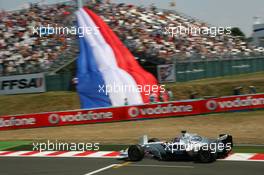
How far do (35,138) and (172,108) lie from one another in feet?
23.7

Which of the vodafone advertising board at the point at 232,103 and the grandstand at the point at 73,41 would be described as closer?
the vodafone advertising board at the point at 232,103

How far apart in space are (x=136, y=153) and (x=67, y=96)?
62.1ft

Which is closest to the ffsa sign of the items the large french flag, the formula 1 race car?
the large french flag

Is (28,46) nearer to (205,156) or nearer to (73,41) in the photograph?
(73,41)

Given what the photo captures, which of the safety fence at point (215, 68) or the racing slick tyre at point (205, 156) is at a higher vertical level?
the safety fence at point (215, 68)

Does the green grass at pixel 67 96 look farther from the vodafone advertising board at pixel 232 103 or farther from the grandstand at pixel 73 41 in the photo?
the vodafone advertising board at pixel 232 103

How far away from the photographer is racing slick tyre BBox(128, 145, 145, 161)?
45.2ft

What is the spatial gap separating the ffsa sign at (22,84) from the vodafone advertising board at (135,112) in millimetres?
7573

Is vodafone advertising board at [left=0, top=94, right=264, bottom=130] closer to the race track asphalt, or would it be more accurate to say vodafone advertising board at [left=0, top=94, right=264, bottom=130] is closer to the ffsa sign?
the ffsa sign

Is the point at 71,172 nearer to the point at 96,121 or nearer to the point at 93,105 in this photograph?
the point at 96,121

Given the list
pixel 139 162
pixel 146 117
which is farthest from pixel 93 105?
pixel 139 162

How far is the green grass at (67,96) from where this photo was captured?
31328mm

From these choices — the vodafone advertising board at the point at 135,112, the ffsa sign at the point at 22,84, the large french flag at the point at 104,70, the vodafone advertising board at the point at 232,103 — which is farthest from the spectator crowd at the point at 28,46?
the vodafone advertising board at the point at 232,103

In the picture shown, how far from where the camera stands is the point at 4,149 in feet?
62.0
